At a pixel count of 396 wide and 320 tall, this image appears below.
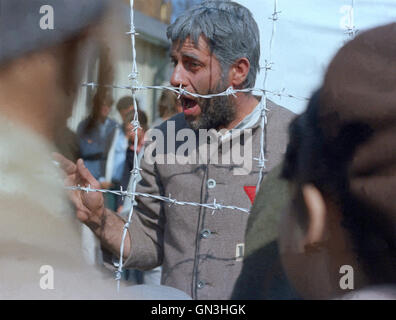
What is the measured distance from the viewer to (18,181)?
5.07ft

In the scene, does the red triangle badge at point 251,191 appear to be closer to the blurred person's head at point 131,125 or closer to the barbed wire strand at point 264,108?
the barbed wire strand at point 264,108

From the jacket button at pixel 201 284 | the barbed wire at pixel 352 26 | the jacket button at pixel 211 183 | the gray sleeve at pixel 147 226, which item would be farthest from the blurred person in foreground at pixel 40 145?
the barbed wire at pixel 352 26

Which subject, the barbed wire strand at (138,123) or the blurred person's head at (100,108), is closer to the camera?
the barbed wire strand at (138,123)

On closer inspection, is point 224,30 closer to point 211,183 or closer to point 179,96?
point 179,96

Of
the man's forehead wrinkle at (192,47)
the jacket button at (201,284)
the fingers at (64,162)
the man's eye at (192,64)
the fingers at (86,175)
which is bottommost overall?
the jacket button at (201,284)

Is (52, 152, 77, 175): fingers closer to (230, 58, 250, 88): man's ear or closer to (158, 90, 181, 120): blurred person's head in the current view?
(158, 90, 181, 120): blurred person's head

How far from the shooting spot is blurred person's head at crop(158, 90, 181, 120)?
150 cm

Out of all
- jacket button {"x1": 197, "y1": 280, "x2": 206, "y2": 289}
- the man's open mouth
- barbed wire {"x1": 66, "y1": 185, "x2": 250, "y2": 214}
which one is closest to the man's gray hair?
the man's open mouth

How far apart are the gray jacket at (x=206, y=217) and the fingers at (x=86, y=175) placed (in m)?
0.13

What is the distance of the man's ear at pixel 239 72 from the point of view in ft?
A: 4.64

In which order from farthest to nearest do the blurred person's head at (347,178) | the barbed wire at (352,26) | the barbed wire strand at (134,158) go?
1. the barbed wire strand at (134,158)
2. the barbed wire at (352,26)
3. the blurred person's head at (347,178)

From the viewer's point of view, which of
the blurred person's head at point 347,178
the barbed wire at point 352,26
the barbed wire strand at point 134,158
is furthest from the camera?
the barbed wire strand at point 134,158
